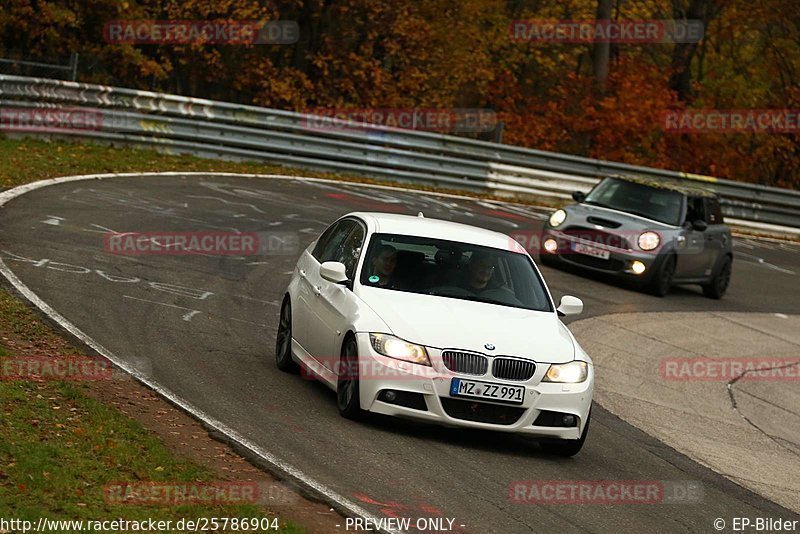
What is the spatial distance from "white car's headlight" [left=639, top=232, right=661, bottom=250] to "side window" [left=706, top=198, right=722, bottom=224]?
172cm

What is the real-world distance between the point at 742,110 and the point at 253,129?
2051cm

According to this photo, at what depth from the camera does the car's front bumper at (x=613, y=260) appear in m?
20.5

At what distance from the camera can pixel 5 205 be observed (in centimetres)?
1788

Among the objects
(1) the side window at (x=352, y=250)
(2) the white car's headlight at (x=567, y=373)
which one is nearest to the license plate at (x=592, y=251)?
(1) the side window at (x=352, y=250)

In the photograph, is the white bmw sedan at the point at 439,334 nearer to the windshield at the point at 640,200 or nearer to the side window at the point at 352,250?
the side window at the point at 352,250

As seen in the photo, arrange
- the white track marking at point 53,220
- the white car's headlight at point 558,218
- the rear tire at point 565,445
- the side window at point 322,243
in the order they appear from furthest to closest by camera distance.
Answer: the white car's headlight at point 558,218 → the white track marking at point 53,220 → the side window at point 322,243 → the rear tire at point 565,445

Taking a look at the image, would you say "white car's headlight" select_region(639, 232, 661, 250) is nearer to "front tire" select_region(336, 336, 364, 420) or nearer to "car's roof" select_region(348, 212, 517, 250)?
"car's roof" select_region(348, 212, 517, 250)

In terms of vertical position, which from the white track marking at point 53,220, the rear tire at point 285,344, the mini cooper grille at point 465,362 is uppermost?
the mini cooper grille at point 465,362

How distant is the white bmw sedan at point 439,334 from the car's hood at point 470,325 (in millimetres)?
11

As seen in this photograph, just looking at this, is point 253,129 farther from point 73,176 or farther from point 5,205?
point 5,205

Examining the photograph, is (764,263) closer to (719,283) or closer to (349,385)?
(719,283)

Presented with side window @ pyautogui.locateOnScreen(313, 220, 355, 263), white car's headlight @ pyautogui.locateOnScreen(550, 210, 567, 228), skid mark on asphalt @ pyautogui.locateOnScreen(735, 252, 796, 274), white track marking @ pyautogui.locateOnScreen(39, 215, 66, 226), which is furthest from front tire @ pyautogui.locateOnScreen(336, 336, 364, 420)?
skid mark on asphalt @ pyautogui.locateOnScreen(735, 252, 796, 274)

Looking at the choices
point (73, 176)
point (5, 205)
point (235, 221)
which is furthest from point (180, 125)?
point (5, 205)

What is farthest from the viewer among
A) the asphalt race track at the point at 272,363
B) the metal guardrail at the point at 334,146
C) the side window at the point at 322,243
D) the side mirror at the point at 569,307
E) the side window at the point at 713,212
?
the metal guardrail at the point at 334,146
